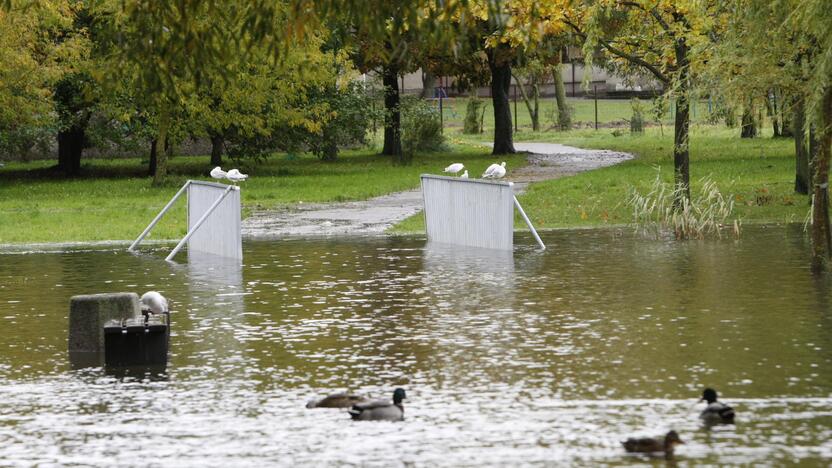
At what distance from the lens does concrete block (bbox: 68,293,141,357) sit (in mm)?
14000

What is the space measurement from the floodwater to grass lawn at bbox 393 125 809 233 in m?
6.02

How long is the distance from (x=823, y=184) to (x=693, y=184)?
15.7 meters

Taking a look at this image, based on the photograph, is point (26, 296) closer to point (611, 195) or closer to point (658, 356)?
point (658, 356)

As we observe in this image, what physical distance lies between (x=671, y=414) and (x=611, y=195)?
2120 cm

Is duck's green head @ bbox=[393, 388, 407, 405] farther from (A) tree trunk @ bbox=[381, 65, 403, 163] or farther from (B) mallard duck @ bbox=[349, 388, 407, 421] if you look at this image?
(A) tree trunk @ bbox=[381, 65, 403, 163]

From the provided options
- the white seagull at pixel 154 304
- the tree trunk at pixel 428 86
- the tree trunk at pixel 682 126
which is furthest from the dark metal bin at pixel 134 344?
the tree trunk at pixel 428 86

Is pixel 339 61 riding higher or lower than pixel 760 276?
higher

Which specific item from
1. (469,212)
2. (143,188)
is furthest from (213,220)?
(143,188)

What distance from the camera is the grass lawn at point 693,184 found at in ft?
90.7

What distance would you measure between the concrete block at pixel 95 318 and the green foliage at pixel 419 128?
33.5 meters

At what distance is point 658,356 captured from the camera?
13141 millimetres

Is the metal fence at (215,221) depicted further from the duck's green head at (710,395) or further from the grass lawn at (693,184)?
the duck's green head at (710,395)

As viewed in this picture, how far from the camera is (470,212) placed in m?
23.8

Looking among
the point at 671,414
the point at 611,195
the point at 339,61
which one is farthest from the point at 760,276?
the point at 339,61
